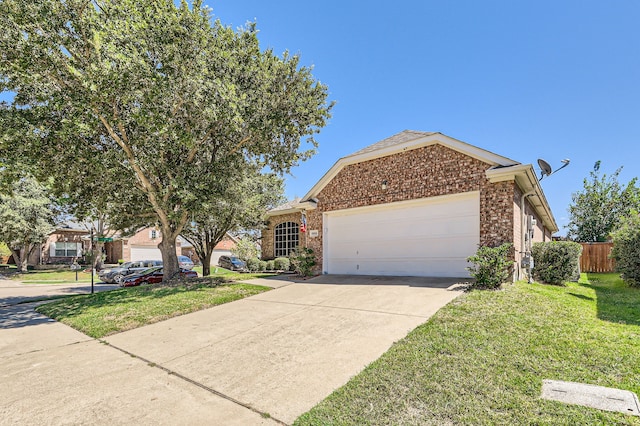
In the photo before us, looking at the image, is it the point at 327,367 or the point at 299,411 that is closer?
the point at 299,411

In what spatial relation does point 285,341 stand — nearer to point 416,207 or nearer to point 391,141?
point 416,207

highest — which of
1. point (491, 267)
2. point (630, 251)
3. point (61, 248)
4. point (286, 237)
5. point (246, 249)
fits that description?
point (286, 237)

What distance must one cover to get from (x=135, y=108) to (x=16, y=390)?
7.72 metres

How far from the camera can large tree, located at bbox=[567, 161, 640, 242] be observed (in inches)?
1195

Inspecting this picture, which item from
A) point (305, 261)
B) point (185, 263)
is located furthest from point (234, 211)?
point (185, 263)

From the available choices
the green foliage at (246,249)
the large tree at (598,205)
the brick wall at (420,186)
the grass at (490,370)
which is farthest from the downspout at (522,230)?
the large tree at (598,205)

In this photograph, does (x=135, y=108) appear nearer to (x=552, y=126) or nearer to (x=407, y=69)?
(x=407, y=69)

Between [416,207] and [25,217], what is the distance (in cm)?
2939

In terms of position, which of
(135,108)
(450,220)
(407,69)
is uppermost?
(407,69)

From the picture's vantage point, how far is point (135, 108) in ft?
30.6

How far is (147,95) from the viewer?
818cm

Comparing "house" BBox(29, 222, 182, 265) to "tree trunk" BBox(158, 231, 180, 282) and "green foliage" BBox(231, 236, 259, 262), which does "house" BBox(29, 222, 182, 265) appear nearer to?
"green foliage" BBox(231, 236, 259, 262)

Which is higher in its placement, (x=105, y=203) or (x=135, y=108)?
(x=135, y=108)

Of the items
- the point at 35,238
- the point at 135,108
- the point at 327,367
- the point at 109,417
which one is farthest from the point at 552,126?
the point at 35,238
